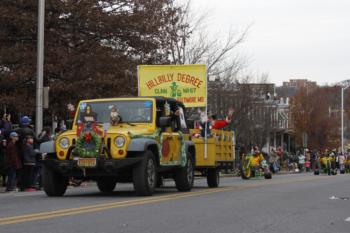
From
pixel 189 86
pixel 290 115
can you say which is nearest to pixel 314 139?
pixel 290 115

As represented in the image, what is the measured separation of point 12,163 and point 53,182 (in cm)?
329

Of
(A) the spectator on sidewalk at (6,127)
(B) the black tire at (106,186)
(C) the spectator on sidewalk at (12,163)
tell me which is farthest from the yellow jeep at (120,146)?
(A) the spectator on sidewalk at (6,127)

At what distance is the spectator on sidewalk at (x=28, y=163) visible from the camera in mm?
18391

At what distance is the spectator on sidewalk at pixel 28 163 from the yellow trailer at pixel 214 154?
13.7 feet

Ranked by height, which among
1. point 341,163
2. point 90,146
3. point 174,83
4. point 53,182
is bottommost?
point 341,163

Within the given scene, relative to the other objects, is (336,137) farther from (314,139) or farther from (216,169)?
(216,169)

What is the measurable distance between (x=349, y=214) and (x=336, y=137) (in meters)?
72.4

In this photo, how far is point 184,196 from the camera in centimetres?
1538

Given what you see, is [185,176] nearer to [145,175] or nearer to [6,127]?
[145,175]

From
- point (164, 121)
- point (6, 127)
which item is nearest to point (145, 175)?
point (164, 121)

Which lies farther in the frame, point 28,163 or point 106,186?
point 28,163

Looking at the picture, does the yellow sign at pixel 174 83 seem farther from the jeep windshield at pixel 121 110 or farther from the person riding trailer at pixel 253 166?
the person riding trailer at pixel 253 166

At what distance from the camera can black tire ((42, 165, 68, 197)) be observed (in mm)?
14766

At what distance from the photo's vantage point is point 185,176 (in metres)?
16.8
